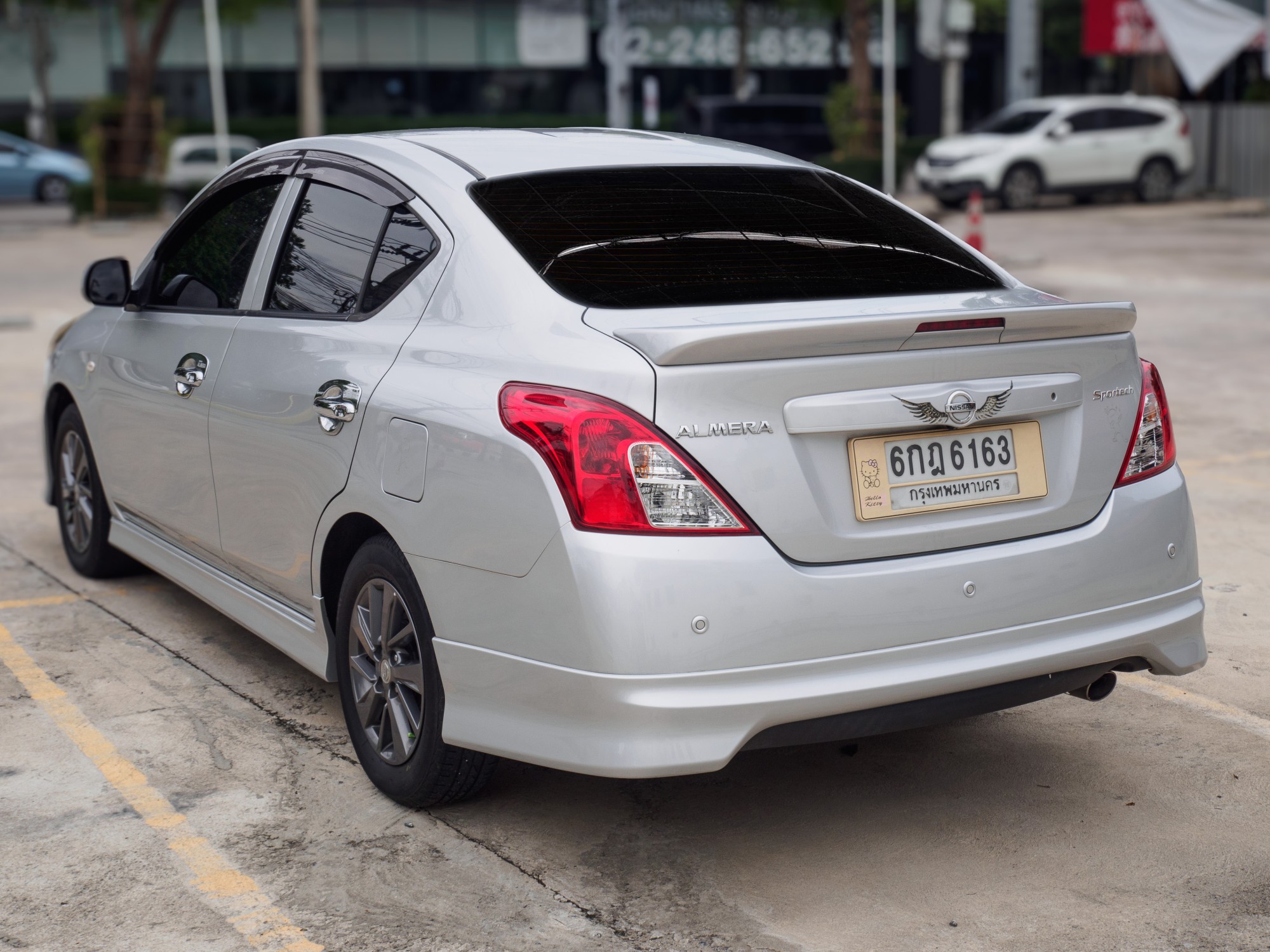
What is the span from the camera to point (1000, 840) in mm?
3637

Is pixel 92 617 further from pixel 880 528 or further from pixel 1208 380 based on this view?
pixel 1208 380

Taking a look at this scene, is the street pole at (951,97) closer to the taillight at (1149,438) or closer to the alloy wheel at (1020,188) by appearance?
the alloy wheel at (1020,188)

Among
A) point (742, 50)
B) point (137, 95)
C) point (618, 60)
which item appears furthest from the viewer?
point (742, 50)

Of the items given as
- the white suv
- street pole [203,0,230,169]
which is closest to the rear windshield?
the white suv

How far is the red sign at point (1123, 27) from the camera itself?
101ft

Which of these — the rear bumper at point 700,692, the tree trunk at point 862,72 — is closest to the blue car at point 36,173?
the tree trunk at point 862,72

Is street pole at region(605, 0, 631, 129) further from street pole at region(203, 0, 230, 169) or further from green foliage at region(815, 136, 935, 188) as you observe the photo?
street pole at region(203, 0, 230, 169)

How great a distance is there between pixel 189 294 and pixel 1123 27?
96.8ft

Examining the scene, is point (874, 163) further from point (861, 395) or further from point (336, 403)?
point (861, 395)

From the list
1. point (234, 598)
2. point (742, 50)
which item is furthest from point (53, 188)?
point (234, 598)

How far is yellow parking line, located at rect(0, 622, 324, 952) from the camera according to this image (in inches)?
126

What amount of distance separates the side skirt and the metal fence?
2763 centimetres

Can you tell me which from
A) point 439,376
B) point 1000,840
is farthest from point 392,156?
point 1000,840

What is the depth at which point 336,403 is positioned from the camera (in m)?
3.81
